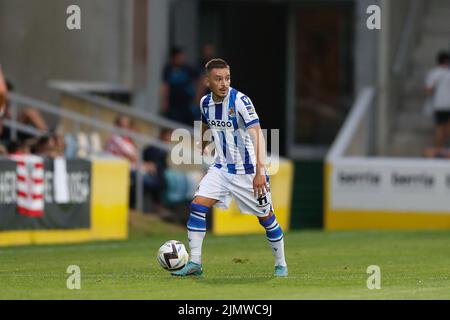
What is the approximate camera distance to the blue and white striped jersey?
12.8 meters

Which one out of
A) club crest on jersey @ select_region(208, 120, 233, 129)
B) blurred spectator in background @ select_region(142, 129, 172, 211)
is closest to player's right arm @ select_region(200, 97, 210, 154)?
club crest on jersey @ select_region(208, 120, 233, 129)

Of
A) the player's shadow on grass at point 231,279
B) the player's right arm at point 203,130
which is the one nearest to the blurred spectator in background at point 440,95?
the player's right arm at point 203,130

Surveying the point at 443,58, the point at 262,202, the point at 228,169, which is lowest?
the point at 262,202

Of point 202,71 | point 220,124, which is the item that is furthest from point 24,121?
point 220,124

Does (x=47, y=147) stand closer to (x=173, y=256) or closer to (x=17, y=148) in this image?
(x=17, y=148)

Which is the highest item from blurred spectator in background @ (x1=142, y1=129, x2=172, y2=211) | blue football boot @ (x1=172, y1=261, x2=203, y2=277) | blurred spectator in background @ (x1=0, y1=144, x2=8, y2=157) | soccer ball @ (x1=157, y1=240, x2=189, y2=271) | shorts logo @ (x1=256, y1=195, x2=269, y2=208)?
shorts logo @ (x1=256, y1=195, x2=269, y2=208)

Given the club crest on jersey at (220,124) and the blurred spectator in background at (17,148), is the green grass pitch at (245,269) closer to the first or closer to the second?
the club crest on jersey at (220,124)

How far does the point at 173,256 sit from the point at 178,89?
13731 millimetres

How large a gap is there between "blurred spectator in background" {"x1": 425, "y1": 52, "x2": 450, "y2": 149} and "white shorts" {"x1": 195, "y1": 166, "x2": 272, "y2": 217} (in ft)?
45.0

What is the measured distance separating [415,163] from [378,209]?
3.31ft

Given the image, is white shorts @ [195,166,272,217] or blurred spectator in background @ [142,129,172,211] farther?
blurred spectator in background @ [142,129,172,211]

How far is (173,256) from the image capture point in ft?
42.6

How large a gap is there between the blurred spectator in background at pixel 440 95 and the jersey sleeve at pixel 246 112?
45.5 feet

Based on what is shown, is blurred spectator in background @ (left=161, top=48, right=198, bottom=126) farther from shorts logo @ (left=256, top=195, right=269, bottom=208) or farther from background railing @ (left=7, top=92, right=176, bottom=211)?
shorts logo @ (left=256, top=195, right=269, bottom=208)
